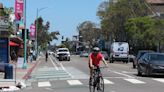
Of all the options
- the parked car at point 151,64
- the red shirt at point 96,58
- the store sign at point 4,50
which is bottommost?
the parked car at point 151,64

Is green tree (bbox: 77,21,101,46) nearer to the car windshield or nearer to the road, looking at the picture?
the car windshield

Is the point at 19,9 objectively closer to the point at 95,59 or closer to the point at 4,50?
the point at 4,50

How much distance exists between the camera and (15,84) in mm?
23750

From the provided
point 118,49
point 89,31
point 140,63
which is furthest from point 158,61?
point 89,31

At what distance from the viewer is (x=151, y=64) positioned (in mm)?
30656

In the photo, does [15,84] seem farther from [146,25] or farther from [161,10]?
[161,10]

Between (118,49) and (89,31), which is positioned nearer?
(118,49)

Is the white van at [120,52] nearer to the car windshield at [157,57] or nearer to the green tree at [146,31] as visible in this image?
the green tree at [146,31]

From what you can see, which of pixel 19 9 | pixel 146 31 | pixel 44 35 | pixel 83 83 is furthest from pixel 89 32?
pixel 83 83

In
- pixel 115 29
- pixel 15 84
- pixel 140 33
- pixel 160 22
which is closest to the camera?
pixel 15 84

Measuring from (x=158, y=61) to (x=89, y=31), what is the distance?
141086mm

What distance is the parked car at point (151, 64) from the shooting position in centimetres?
3028

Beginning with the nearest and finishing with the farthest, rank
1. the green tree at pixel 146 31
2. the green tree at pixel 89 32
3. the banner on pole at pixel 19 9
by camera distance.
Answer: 1. the banner on pole at pixel 19 9
2. the green tree at pixel 146 31
3. the green tree at pixel 89 32

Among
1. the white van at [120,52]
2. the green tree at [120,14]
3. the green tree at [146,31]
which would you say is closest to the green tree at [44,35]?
the green tree at [120,14]
